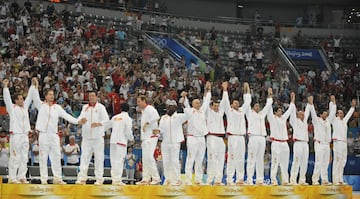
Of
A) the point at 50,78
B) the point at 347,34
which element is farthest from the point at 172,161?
the point at 347,34

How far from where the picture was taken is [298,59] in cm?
3756

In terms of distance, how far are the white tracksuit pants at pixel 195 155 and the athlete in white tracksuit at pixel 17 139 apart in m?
4.15

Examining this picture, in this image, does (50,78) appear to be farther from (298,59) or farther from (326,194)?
(298,59)

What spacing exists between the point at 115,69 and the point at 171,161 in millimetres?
11199

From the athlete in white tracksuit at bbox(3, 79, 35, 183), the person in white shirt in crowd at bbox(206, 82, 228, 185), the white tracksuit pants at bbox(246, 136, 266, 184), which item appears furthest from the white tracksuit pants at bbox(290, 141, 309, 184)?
the athlete in white tracksuit at bbox(3, 79, 35, 183)

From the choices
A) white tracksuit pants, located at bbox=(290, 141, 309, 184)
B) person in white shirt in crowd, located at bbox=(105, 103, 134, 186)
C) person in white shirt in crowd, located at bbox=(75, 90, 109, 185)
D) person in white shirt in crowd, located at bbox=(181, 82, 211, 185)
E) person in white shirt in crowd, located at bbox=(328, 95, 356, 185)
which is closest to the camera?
person in white shirt in crowd, located at bbox=(75, 90, 109, 185)

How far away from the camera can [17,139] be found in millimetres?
15984

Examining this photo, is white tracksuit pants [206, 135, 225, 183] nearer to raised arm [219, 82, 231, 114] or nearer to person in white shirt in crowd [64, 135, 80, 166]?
raised arm [219, 82, 231, 114]

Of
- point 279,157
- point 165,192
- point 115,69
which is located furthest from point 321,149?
point 115,69

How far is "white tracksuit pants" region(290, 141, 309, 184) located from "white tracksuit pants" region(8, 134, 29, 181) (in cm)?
774

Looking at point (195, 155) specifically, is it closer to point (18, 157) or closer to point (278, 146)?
point (278, 146)

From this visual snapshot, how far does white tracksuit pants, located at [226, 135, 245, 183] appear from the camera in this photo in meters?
18.3

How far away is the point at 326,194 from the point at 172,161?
5.06 m

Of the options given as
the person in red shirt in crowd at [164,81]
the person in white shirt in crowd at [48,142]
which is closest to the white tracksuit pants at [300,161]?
the person in white shirt in crowd at [48,142]
